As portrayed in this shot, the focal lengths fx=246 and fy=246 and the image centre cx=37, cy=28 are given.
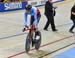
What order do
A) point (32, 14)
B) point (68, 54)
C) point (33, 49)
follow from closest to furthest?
point (32, 14)
point (68, 54)
point (33, 49)

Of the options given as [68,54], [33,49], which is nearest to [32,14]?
[33,49]

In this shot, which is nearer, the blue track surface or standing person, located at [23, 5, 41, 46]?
standing person, located at [23, 5, 41, 46]

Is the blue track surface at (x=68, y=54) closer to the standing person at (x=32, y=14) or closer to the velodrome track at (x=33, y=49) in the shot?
the velodrome track at (x=33, y=49)

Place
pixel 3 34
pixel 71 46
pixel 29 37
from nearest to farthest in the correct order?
pixel 29 37 < pixel 71 46 < pixel 3 34

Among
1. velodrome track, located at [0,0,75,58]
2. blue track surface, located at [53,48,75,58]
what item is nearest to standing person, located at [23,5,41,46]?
velodrome track, located at [0,0,75,58]

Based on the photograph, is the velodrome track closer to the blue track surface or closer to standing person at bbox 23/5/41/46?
the blue track surface

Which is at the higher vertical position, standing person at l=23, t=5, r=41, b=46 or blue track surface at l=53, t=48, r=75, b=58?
standing person at l=23, t=5, r=41, b=46

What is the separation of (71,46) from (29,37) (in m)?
2.58

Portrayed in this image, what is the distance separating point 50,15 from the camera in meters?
13.8

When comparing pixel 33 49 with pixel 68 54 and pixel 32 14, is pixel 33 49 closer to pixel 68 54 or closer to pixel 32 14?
pixel 68 54

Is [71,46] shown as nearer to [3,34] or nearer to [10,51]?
[10,51]

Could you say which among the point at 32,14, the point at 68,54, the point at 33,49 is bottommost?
the point at 68,54

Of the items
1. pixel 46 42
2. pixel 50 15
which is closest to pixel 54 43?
pixel 46 42

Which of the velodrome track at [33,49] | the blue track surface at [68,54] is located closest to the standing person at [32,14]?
the velodrome track at [33,49]
